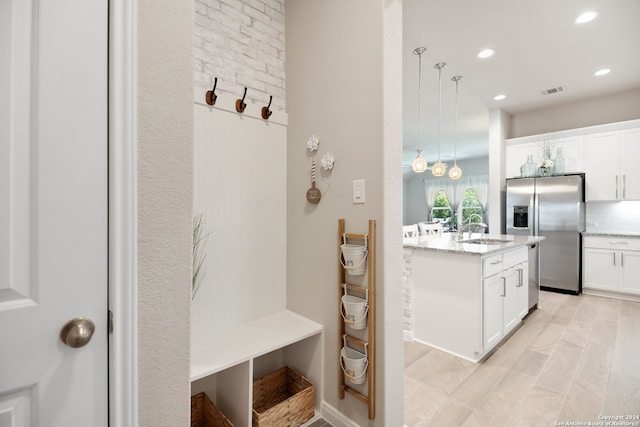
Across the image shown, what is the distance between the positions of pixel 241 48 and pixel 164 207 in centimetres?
139

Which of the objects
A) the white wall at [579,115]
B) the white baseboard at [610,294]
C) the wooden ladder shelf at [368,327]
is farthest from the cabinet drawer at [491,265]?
the white wall at [579,115]

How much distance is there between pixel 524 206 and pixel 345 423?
4602 mm

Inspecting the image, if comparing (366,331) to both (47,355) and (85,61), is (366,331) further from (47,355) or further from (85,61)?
(85,61)

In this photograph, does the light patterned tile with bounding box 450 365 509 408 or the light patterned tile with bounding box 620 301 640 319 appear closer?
the light patterned tile with bounding box 450 365 509 408

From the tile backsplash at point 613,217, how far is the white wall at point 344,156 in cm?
517

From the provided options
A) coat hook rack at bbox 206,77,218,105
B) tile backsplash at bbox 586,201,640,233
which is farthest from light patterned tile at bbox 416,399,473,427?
tile backsplash at bbox 586,201,640,233

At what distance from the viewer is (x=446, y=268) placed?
8.36 feet

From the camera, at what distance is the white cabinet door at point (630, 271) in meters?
3.97

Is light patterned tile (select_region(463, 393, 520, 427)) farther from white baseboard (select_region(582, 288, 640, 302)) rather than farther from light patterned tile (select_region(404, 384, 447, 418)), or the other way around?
white baseboard (select_region(582, 288, 640, 302))

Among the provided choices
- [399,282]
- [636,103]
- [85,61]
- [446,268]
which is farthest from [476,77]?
[85,61]

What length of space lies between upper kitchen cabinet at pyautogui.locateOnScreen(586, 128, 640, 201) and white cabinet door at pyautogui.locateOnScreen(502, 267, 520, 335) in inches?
108

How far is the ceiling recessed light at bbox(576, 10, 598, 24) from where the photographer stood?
8.66 ft

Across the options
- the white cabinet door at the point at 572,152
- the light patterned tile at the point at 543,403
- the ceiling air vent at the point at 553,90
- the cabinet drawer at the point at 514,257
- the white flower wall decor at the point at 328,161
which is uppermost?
the ceiling air vent at the point at 553,90

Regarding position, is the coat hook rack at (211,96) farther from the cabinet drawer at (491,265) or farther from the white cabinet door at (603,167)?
the white cabinet door at (603,167)
